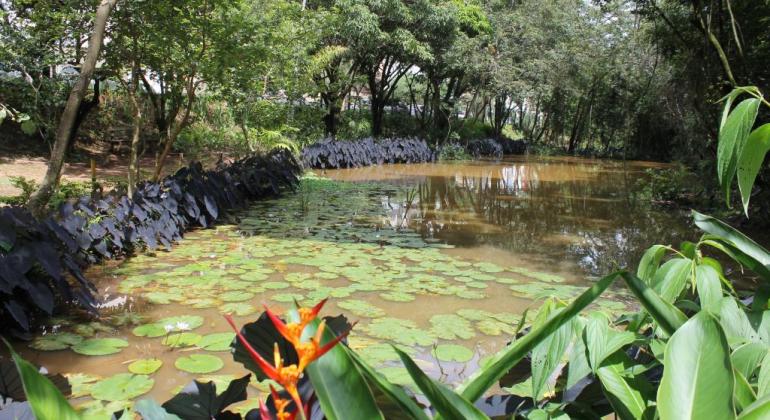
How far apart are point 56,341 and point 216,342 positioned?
0.79 metres

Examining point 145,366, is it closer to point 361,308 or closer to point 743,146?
point 361,308

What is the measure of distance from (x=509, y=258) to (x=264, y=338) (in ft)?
15.2

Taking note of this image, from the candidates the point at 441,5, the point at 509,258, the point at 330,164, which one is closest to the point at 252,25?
the point at 509,258

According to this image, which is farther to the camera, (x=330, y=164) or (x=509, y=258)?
(x=330, y=164)

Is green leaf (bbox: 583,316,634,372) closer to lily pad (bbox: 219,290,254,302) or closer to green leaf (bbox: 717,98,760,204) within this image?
green leaf (bbox: 717,98,760,204)

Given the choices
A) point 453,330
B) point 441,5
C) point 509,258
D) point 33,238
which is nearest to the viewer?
point 33,238

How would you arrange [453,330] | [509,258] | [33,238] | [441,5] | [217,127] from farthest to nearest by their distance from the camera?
[441,5]
[217,127]
[509,258]
[453,330]
[33,238]

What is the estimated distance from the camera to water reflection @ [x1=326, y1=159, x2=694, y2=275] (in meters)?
5.88

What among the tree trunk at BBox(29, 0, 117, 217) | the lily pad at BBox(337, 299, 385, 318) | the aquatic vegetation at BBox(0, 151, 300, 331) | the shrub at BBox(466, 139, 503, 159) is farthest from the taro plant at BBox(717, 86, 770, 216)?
the shrub at BBox(466, 139, 503, 159)

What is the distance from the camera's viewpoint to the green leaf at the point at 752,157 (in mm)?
754

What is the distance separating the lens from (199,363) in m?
2.64

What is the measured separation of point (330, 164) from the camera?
13.4 meters

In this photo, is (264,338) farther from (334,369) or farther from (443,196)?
(443,196)

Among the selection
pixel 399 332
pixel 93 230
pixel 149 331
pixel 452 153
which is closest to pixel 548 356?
pixel 399 332
